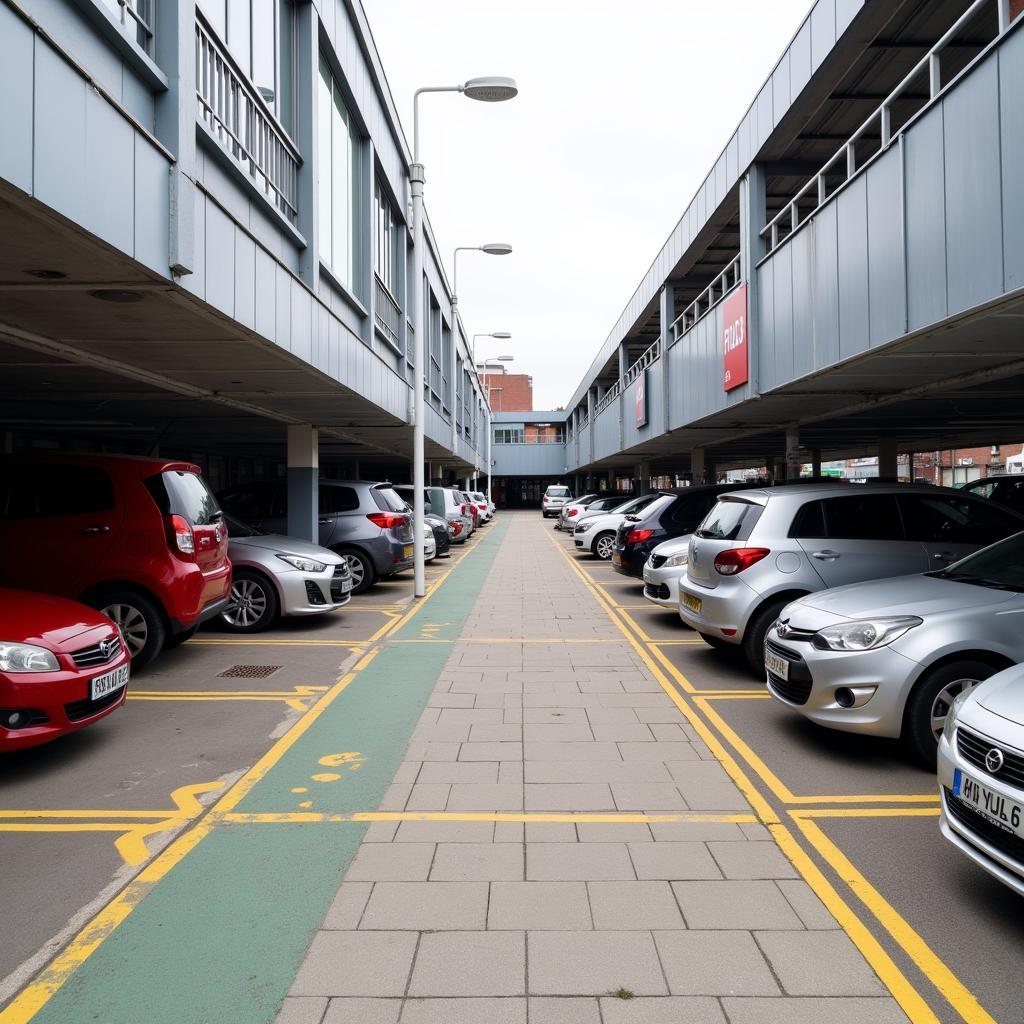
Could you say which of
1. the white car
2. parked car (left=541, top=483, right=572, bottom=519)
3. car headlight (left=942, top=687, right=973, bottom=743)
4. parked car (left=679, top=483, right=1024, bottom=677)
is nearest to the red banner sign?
the white car

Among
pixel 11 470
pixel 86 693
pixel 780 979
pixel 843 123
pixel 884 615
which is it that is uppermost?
pixel 843 123

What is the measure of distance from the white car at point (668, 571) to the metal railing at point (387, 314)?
27.0 feet

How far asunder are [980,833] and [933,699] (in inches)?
71.3

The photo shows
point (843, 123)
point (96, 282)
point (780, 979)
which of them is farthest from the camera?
point (843, 123)

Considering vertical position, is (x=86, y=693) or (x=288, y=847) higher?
(x=86, y=693)

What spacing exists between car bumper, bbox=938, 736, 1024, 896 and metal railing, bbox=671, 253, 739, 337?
37.0ft

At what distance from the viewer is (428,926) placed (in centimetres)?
331

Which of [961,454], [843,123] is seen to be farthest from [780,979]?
[961,454]

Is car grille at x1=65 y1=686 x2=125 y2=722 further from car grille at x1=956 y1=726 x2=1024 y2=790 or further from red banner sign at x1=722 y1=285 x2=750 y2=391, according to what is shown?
red banner sign at x1=722 y1=285 x2=750 y2=391

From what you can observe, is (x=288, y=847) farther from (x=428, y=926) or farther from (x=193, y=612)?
(x=193, y=612)

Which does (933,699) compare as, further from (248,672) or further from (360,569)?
(360,569)

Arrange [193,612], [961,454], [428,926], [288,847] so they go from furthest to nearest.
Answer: [961,454] → [193,612] → [288,847] → [428,926]

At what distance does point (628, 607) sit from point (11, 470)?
26.4 feet

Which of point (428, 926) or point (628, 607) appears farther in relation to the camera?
point (628, 607)
